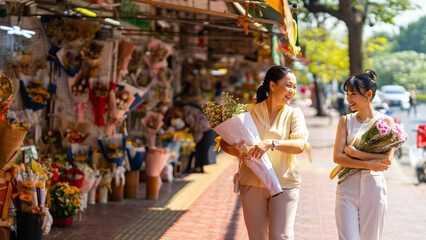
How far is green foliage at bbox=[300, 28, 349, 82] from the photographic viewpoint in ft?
110

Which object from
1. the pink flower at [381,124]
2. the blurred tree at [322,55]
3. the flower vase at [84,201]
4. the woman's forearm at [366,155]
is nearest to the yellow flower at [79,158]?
the flower vase at [84,201]

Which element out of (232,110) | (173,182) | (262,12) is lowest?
(173,182)

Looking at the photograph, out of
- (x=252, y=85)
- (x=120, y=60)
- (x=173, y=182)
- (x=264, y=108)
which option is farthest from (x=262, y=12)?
(x=252, y=85)

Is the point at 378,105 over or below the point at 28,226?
over

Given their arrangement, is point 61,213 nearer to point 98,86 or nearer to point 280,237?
point 98,86

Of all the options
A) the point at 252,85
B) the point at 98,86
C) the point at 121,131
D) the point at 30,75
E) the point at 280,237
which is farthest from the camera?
the point at 252,85

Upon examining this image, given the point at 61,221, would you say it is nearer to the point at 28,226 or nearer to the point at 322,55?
the point at 28,226

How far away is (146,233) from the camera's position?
8234mm

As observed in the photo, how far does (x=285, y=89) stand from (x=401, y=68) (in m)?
77.0

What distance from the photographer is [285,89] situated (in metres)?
4.99

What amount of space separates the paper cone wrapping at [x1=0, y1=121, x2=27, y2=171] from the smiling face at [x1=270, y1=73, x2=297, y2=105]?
9.64 feet

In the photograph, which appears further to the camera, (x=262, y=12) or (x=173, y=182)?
(x=173, y=182)

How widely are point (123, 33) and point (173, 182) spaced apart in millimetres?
3477

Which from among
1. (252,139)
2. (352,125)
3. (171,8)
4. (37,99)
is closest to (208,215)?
(37,99)
